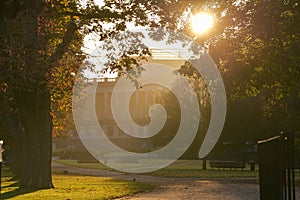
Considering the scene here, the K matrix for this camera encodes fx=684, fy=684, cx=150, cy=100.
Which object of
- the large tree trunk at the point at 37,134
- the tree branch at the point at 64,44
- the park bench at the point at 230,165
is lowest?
the park bench at the point at 230,165

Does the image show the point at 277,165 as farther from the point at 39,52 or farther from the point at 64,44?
the point at 64,44

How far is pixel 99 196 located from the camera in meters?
24.4

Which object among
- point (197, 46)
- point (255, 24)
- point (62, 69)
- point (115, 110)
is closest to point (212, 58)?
point (197, 46)

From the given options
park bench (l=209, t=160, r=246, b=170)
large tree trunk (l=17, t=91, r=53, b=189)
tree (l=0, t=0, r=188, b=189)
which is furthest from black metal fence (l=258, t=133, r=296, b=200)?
park bench (l=209, t=160, r=246, b=170)

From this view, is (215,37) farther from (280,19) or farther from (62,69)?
(62,69)

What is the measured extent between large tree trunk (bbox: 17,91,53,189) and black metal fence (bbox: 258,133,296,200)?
2059 centimetres

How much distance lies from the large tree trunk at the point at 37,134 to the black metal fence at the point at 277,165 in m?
20.6

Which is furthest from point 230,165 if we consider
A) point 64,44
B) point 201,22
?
point 201,22

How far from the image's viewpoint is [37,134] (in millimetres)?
32656

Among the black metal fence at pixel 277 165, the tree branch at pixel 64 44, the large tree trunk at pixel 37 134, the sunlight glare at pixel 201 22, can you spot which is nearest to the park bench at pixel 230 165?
the large tree trunk at pixel 37 134

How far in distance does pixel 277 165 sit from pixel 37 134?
2282 cm

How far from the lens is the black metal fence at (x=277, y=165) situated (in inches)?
417

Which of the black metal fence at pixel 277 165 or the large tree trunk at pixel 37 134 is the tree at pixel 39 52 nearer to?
the large tree trunk at pixel 37 134

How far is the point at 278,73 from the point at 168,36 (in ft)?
25.4
